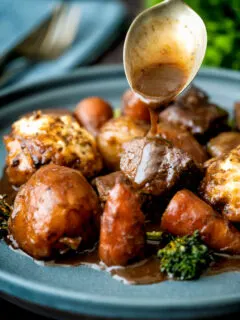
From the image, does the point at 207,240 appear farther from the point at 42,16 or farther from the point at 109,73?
the point at 42,16

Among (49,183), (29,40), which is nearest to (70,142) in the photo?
(49,183)

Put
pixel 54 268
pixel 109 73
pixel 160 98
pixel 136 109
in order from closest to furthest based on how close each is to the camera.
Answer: pixel 54 268 < pixel 160 98 < pixel 136 109 < pixel 109 73

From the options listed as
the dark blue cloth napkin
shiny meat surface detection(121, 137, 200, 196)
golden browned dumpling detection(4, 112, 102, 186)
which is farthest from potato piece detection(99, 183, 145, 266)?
the dark blue cloth napkin

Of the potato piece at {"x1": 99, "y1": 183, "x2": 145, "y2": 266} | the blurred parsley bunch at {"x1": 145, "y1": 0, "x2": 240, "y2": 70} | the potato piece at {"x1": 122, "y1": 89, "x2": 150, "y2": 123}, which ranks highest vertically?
the potato piece at {"x1": 99, "y1": 183, "x2": 145, "y2": 266}

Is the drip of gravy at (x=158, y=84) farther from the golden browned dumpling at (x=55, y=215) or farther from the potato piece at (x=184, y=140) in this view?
the golden browned dumpling at (x=55, y=215)

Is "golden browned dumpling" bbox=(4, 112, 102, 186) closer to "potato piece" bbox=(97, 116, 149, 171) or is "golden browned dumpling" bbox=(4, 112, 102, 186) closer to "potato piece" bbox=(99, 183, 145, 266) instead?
"potato piece" bbox=(97, 116, 149, 171)

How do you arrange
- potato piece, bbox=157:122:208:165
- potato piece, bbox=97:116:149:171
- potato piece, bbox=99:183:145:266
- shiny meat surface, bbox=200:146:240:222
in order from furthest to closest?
1. potato piece, bbox=97:116:149:171
2. potato piece, bbox=157:122:208:165
3. shiny meat surface, bbox=200:146:240:222
4. potato piece, bbox=99:183:145:266

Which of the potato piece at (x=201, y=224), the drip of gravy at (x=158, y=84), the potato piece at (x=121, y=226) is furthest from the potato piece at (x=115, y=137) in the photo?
the potato piece at (x=121, y=226)

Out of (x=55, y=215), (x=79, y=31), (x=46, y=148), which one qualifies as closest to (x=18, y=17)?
(x=79, y=31)
